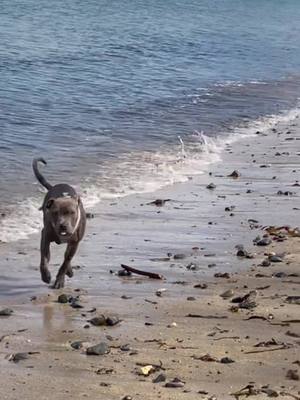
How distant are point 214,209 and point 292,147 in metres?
4.51

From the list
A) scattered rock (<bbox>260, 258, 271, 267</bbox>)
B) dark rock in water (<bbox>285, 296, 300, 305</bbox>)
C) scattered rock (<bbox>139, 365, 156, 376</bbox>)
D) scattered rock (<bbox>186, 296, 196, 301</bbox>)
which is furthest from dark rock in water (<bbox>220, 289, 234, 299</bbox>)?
scattered rock (<bbox>139, 365, 156, 376</bbox>)

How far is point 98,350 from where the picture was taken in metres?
5.78

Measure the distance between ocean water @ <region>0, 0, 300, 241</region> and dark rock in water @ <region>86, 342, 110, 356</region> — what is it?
118 inches

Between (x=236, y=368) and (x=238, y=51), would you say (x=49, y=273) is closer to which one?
(x=236, y=368)

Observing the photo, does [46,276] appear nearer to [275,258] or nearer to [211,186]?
[275,258]

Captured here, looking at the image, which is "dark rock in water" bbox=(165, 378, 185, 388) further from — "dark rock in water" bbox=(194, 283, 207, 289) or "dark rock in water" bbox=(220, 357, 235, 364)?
"dark rock in water" bbox=(194, 283, 207, 289)

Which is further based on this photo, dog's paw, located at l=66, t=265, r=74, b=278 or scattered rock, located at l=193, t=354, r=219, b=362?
dog's paw, located at l=66, t=265, r=74, b=278

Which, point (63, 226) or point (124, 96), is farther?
point (124, 96)

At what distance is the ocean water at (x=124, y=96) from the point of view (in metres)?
11.7

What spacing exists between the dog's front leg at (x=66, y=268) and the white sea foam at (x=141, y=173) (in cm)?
113

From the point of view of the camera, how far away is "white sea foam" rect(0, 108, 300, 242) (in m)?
9.27

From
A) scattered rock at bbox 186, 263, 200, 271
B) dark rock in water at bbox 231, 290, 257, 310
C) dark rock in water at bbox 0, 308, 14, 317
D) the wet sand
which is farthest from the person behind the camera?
scattered rock at bbox 186, 263, 200, 271

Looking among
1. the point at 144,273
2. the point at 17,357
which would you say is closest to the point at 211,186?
the point at 144,273

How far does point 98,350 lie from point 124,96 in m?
13.1
